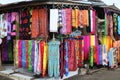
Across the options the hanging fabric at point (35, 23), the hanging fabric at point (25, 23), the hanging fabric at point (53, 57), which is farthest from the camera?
the hanging fabric at point (25, 23)

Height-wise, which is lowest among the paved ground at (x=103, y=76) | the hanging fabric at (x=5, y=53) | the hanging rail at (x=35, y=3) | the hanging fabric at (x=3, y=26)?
the paved ground at (x=103, y=76)

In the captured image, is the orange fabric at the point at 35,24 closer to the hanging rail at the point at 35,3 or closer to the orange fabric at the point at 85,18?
the hanging rail at the point at 35,3

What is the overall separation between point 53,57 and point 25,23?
2071 millimetres

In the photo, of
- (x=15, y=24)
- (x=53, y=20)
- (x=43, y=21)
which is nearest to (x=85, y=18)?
(x=53, y=20)

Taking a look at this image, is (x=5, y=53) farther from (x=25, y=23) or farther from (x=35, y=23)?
(x=35, y=23)

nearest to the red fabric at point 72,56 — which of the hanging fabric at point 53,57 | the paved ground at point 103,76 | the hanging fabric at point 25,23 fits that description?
the paved ground at point 103,76

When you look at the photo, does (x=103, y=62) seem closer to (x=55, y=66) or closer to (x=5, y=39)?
(x=55, y=66)

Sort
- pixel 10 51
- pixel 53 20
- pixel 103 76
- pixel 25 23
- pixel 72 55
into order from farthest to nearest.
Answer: pixel 10 51, pixel 103 76, pixel 25 23, pixel 72 55, pixel 53 20

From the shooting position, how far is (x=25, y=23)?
9531 millimetres

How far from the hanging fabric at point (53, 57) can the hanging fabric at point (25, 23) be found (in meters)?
1.37

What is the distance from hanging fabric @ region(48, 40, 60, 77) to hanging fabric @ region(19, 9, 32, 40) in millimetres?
1372

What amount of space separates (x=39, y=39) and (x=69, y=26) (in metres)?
1.30

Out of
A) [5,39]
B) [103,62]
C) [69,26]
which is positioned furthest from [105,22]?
[5,39]

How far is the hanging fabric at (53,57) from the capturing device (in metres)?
8.54
